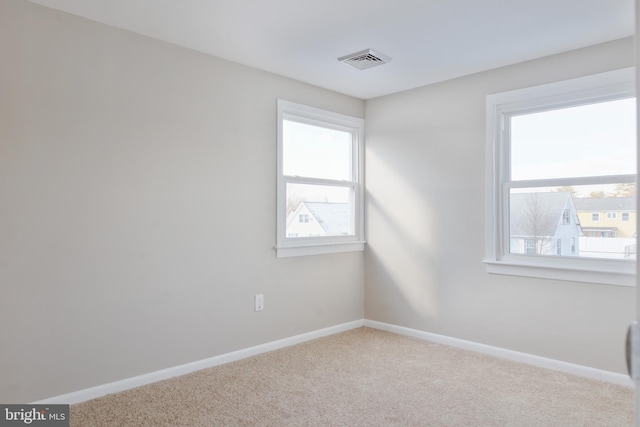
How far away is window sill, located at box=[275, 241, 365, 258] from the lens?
369cm

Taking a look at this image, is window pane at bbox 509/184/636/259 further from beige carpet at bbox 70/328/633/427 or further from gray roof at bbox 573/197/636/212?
beige carpet at bbox 70/328/633/427

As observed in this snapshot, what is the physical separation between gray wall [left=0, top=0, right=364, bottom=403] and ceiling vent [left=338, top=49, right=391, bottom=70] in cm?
70

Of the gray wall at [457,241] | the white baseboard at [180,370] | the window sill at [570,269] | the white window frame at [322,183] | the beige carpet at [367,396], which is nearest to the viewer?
the beige carpet at [367,396]

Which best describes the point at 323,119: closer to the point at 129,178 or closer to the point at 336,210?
the point at 336,210

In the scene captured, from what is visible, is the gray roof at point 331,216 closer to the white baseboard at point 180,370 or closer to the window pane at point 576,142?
the white baseboard at point 180,370

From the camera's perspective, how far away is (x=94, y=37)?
105 inches

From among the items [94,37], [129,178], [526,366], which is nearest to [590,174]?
[526,366]

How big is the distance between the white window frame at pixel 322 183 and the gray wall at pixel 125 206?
0.09 metres

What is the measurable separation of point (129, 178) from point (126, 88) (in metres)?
0.57

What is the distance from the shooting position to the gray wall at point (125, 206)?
2404 millimetres

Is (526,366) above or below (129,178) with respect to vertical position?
below

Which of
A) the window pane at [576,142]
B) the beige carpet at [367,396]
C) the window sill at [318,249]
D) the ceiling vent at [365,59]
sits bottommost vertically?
the beige carpet at [367,396]

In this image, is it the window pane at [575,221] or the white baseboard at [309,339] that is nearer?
the white baseboard at [309,339]

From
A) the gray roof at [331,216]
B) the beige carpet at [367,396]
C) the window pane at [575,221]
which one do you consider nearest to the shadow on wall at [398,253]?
the gray roof at [331,216]
